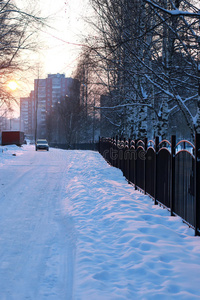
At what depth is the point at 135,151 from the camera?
11086 mm

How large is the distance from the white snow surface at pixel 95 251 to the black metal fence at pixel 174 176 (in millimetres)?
311

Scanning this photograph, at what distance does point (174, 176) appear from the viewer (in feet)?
22.8

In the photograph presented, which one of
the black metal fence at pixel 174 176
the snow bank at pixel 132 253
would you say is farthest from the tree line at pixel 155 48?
the snow bank at pixel 132 253

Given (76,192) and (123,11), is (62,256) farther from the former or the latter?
(123,11)

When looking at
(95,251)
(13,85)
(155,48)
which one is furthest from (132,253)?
(13,85)

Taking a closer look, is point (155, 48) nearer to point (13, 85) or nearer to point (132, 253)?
point (132, 253)

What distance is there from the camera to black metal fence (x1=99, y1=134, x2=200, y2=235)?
18.3 ft

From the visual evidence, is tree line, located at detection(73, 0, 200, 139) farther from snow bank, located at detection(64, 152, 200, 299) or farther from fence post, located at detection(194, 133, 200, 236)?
snow bank, located at detection(64, 152, 200, 299)

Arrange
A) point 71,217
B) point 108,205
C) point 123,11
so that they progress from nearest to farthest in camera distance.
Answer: point 71,217
point 108,205
point 123,11

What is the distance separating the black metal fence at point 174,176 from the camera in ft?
18.3

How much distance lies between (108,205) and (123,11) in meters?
6.77

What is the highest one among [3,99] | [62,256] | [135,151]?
[3,99]

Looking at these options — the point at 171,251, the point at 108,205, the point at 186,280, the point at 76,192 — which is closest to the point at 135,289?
the point at 186,280

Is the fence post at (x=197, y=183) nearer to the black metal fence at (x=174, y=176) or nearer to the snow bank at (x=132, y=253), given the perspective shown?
the black metal fence at (x=174, y=176)
